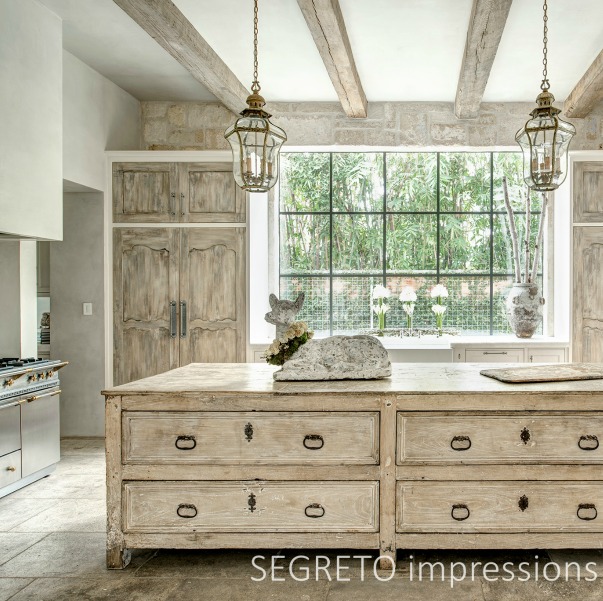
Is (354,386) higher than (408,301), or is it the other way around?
(408,301)

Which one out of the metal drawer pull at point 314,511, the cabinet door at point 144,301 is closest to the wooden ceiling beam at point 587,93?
the cabinet door at point 144,301

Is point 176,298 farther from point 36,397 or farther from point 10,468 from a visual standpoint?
point 10,468

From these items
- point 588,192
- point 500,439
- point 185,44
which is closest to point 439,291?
point 588,192

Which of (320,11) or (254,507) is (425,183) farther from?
(254,507)

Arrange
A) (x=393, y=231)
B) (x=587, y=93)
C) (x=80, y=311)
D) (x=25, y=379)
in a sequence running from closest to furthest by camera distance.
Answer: (x=25, y=379) → (x=587, y=93) → (x=80, y=311) → (x=393, y=231)

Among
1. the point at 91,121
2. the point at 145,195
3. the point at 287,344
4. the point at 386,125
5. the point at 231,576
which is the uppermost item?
the point at 386,125

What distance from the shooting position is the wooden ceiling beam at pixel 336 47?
11.6 feet

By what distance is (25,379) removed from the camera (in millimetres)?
Answer: 3900

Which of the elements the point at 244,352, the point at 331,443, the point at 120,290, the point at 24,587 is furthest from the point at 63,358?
the point at 331,443

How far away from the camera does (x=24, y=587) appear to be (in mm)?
2479

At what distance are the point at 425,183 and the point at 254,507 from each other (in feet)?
14.2

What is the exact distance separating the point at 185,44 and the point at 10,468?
118 inches

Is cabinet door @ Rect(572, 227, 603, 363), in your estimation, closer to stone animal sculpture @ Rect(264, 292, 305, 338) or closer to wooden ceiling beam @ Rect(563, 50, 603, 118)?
wooden ceiling beam @ Rect(563, 50, 603, 118)

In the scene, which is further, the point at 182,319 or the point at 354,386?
the point at 182,319
